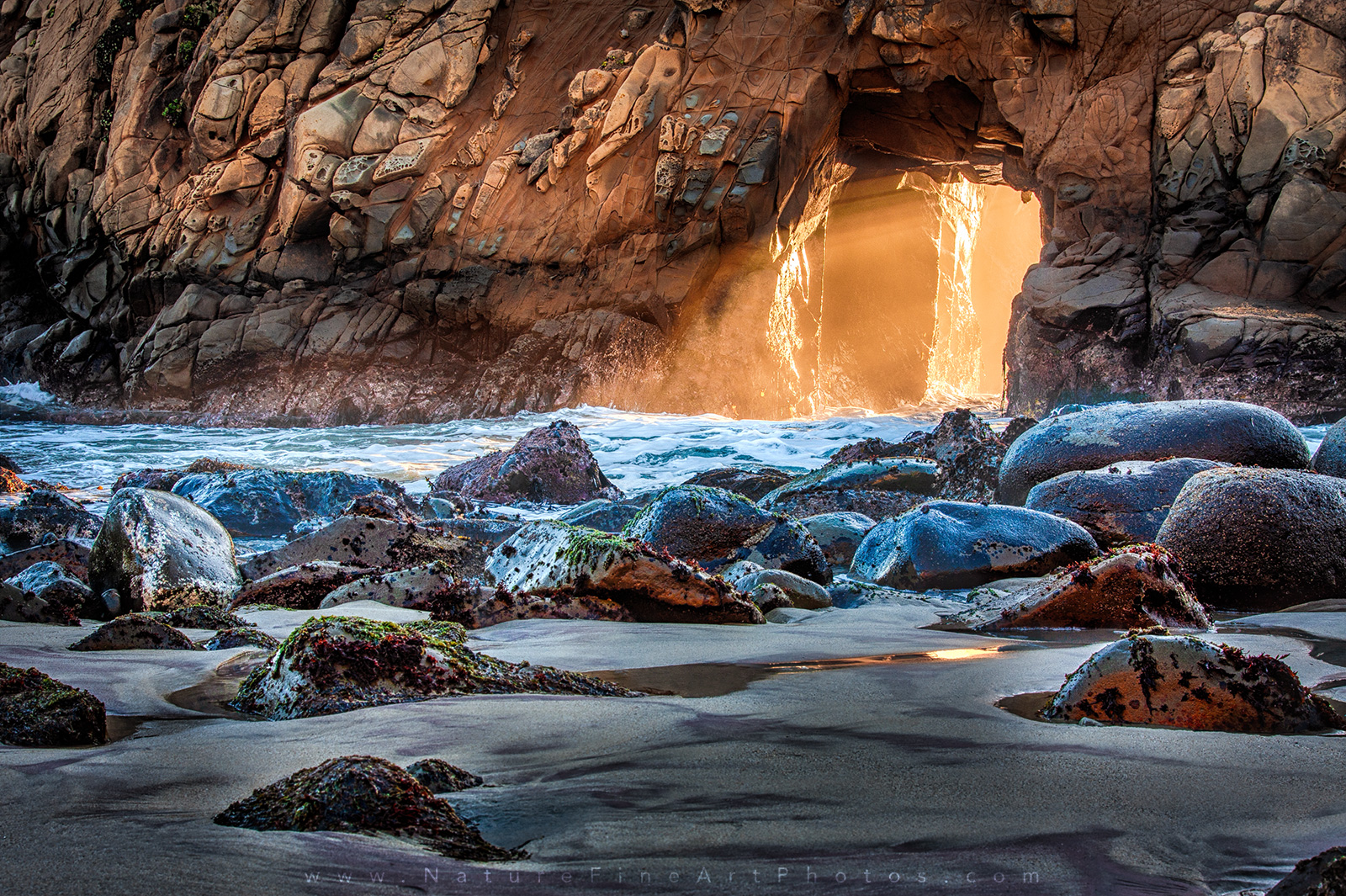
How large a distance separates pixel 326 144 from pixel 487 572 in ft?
46.2

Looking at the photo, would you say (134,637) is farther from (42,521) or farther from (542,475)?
(542,475)

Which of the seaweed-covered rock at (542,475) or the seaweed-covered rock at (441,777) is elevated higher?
the seaweed-covered rock at (542,475)

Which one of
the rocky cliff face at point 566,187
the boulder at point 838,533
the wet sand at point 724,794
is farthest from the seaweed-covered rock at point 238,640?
the rocky cliff face at point 566,187

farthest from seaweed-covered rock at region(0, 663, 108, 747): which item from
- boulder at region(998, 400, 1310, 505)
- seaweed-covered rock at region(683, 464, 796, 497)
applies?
seaweed-covered rock at region(683, 464, 796, 497)

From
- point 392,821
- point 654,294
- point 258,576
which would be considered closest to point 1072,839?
point 392,821

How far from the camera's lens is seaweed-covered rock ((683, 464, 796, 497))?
7531mm

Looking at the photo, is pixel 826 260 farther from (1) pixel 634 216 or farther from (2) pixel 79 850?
(2) pixel 79 850

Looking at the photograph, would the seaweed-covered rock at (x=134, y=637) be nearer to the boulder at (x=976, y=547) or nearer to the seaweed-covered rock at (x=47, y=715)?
the seaweed-covered rock at (x=47, y=715)

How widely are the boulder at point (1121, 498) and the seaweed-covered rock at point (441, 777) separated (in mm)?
3762

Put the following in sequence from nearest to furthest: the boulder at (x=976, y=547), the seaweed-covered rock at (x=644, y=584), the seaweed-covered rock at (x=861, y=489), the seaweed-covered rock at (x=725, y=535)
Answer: the seaweed-covered rock at (x=644, y=584) < the boulder at (x=976, y=547) < the seaweed-covered rock at (x=725, y=535) < the seaweed-covered rock at (x=861, y=489)

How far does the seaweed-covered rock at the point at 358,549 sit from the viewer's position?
4.41m

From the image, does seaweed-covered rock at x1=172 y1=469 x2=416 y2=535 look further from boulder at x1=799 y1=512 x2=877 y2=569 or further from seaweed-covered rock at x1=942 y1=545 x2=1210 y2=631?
seaweed-covered rock at x1=942 y1=545 x2=1210 y2=631

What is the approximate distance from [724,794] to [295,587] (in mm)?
2965

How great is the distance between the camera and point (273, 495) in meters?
6.92
